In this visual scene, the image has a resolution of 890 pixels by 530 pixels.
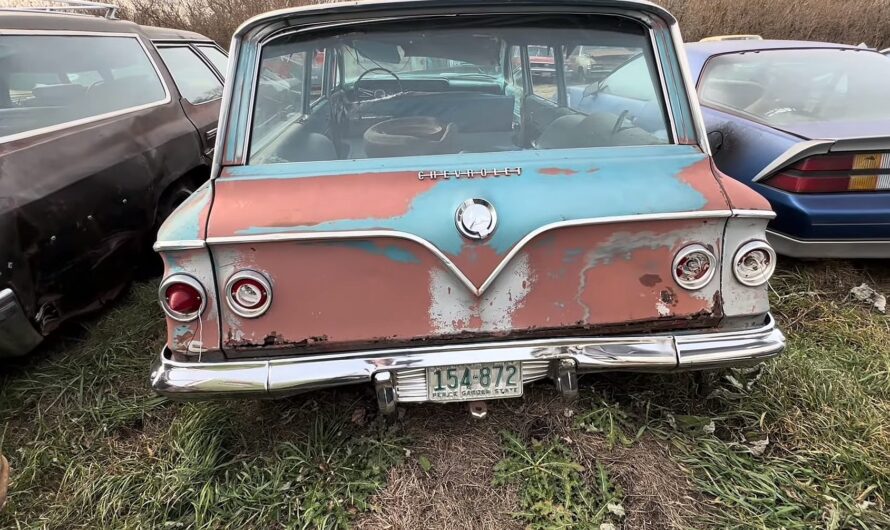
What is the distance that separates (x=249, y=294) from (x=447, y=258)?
71cm

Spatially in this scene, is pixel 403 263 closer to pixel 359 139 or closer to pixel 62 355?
pixel 359 139

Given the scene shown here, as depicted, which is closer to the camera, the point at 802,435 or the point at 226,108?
the point at 226,108

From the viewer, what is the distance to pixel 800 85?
12.7ft

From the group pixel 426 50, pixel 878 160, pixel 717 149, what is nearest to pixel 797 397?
pixel 878 160

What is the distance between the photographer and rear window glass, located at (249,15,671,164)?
223 cm

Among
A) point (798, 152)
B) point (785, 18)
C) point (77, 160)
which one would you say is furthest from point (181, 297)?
point (785, 18)

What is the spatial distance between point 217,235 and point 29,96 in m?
2.31

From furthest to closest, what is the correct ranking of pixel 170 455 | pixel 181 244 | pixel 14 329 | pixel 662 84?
1. pixel 14 329
2. pixel 170 455
3. pixel 662 84
4. pixel 181 244

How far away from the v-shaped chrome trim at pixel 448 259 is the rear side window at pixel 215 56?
13.3 feet

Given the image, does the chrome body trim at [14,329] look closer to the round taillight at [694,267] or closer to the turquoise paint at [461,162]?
the turquoise paint at [461,162]

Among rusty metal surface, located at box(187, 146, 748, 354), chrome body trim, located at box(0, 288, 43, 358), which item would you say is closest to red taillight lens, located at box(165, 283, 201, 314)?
rusty metal surface, located at box(187, 146, 748, 354)

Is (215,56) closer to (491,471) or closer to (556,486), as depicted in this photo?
(491,471)

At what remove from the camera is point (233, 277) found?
1.89m

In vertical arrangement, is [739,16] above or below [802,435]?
above
